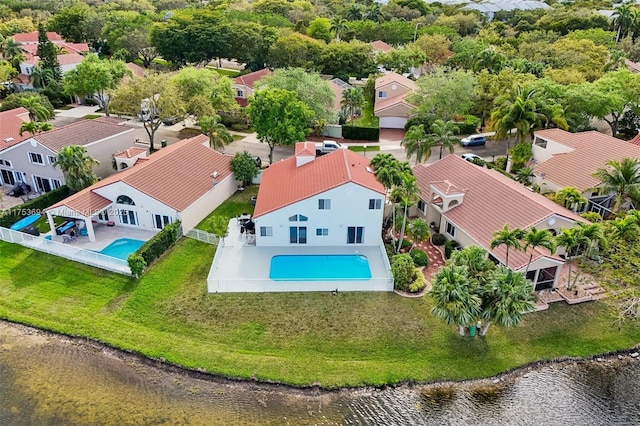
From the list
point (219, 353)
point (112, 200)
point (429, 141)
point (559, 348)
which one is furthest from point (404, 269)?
point (112, 200)

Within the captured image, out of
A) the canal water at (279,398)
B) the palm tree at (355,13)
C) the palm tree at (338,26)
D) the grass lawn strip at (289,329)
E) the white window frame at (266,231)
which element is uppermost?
the palm tree at (355,13)

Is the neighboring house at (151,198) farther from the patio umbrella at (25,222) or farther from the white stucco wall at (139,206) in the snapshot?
the patio umbrella at (25,222)

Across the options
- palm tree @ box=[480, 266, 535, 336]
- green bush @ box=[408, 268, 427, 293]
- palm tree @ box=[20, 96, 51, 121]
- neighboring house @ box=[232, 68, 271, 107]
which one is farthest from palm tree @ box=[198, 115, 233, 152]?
palm tree @ box=[480, 266, 535, 336]

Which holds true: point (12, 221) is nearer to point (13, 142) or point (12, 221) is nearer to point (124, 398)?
point (13, 142)

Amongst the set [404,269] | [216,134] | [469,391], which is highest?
[216,134]

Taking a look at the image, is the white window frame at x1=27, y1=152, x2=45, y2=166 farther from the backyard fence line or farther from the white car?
the white car

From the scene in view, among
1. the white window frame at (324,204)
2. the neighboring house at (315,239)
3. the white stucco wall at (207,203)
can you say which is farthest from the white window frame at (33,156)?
the white window frame at (324,204)

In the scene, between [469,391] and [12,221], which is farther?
[12,221]
